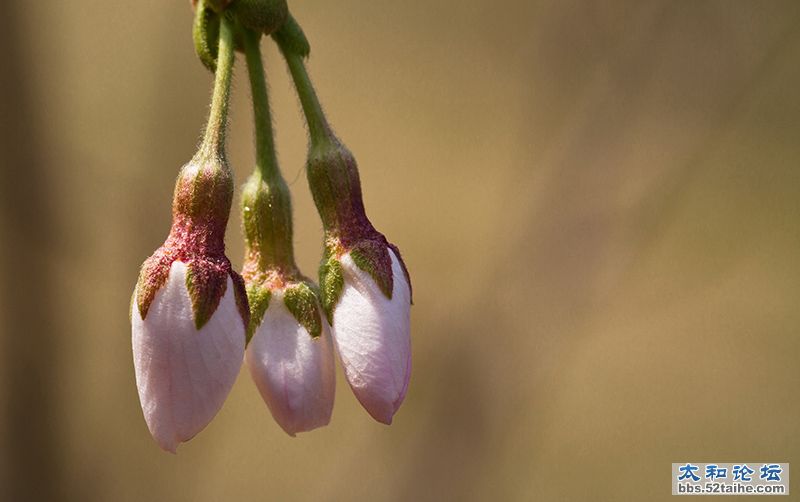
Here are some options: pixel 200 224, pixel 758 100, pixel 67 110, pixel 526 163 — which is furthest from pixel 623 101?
pixel 200 224

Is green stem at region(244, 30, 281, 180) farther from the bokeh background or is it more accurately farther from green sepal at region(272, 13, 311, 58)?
the bokeh background

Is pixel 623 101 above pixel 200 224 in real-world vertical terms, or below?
above

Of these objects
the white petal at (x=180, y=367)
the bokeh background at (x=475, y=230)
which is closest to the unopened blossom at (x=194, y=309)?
the white petal at (x=180, y=367)

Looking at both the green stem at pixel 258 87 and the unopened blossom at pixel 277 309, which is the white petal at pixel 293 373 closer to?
the unopened blossom at pixel 277 309

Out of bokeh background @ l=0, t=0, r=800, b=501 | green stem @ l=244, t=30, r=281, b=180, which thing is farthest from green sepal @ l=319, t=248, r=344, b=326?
bokeh background @ l=0, t=0, r=800, b=501

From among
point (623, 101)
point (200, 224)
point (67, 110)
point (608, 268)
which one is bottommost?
point (200, 224)

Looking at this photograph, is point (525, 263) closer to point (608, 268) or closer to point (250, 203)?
point (608, 268)
